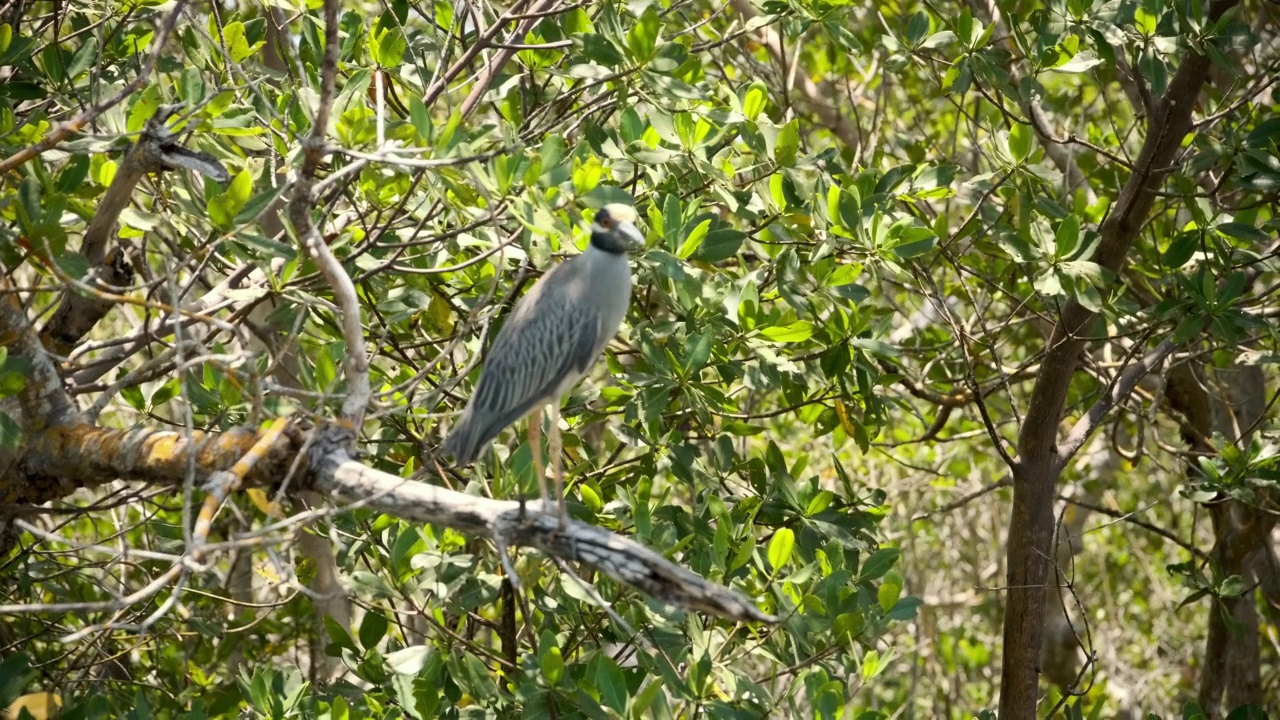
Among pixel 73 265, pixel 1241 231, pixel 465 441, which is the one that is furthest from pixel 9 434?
pixel 1241 231

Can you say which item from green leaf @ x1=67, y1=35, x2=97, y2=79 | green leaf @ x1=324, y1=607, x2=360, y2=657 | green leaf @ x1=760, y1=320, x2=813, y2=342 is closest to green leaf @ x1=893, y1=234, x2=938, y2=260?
green leaf @ x1=760, y1=320, x2=813, y2=342

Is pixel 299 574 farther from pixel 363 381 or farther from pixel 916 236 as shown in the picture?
pixel 916 236

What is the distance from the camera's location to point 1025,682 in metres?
5.07

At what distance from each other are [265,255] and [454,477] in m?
1.65

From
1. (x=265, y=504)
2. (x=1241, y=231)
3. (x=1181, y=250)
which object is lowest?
(x=265, y=504)

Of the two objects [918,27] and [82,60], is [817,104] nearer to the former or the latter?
[918,27]

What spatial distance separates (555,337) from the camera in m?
4.07

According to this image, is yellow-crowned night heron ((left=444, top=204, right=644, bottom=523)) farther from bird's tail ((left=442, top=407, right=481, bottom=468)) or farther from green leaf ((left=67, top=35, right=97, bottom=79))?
green leaf ((left=67, top=35, right=97, bottom=79))

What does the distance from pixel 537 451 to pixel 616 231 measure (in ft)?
2.70

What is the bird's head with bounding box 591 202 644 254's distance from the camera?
401 cm

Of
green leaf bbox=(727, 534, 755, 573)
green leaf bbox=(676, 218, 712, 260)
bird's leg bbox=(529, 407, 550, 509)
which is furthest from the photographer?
green leaf bbox=(676, 218, 712, 260)

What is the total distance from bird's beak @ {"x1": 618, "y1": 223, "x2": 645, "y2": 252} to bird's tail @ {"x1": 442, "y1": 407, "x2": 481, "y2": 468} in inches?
30.6

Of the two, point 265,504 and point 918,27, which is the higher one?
point 918,27

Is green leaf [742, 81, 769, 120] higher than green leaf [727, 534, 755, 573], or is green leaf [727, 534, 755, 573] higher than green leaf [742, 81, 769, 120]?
green leaf [742, 81, 769, 120]
